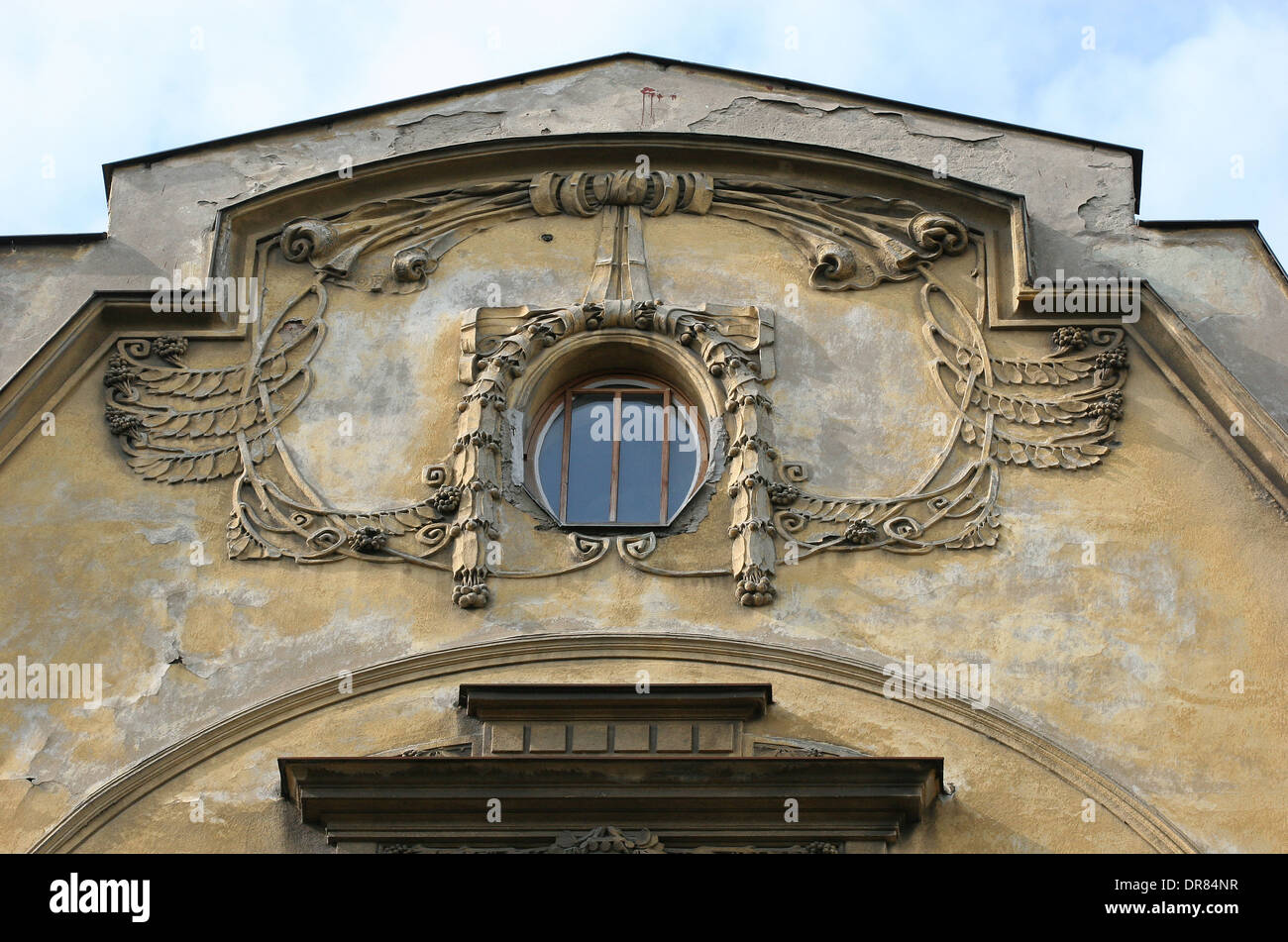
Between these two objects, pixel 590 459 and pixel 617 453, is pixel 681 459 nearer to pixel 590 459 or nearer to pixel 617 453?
pixel 617 453

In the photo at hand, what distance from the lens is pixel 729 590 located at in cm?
1042

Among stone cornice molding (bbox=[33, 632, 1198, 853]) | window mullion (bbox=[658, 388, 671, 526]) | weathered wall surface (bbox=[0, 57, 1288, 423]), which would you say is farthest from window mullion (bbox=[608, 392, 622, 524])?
weathered wall surface (bbox=[0, 57, 1288, 423])

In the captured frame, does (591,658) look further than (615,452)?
No

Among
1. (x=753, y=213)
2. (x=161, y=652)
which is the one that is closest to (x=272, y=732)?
(x=161, y=652)

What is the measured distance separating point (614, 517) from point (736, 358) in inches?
38.2

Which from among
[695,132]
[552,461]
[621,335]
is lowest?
[552,461]

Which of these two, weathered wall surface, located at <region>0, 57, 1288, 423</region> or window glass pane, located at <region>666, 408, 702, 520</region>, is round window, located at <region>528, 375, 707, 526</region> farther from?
weathered wall surface, located at <region>0, 57, 1288, 423</region>

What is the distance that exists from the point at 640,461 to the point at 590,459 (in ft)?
0.77

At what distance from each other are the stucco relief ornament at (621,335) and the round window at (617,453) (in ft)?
0.80

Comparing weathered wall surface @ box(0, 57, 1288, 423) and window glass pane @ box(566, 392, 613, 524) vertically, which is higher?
weathered wall surface @ box(0, 57, 1288, 423)

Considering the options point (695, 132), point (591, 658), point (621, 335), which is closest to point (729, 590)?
point (591, 658)

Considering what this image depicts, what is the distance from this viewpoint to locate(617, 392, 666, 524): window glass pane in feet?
35.8

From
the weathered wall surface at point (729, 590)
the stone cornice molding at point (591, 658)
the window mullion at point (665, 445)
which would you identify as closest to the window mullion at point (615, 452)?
the window mullion at point (665, 445)

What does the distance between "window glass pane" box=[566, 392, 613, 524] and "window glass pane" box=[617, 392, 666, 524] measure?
0.07 m
